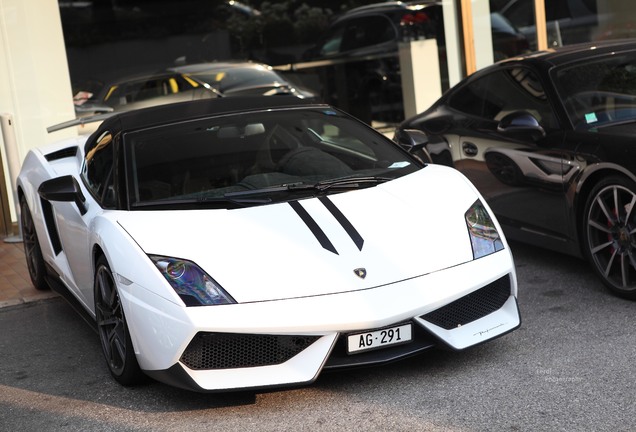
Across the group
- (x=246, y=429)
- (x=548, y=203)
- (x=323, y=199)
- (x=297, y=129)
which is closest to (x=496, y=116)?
(x=548, y=203)

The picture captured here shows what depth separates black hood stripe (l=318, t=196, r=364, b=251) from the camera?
177 inches

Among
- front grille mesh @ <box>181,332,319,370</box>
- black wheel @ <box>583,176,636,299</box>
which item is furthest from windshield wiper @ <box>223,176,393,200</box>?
black wheel @ <box>583,176,636,299</box>

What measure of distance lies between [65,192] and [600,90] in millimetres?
3257

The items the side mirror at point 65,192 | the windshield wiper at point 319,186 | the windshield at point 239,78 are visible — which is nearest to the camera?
the windshield wiper at point 319,186

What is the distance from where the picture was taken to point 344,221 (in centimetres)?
459

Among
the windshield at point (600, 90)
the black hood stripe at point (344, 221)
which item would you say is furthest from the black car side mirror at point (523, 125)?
the black hood stripe at point (344, 221)

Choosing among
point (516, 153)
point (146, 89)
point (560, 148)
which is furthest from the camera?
point (146, 89)

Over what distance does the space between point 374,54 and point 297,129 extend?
5.96 meters

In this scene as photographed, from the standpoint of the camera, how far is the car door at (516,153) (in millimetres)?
5996

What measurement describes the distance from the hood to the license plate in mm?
201

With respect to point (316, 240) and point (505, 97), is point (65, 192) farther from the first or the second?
point (505, 97)

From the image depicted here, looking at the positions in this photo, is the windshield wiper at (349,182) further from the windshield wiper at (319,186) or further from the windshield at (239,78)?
the windshield at (239,78)

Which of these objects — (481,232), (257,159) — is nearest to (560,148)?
(481,232)

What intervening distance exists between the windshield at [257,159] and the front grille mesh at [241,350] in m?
0.81
